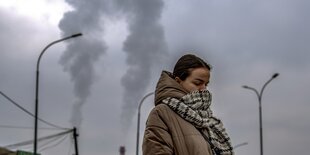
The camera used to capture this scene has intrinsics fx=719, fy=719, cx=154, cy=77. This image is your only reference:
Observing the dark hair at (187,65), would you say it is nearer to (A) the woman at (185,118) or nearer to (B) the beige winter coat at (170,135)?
(A) the woman at (185,118)

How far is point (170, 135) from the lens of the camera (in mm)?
3723

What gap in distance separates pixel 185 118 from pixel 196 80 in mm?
244

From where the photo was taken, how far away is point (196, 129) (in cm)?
382

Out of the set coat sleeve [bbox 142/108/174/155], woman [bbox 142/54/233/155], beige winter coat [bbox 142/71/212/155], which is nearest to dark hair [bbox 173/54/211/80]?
woman [bbox 142/54/233/155]

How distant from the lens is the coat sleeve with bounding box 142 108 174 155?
3637 millimetres

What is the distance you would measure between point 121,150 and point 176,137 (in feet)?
316

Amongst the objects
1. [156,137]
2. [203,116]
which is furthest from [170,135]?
[203,116]

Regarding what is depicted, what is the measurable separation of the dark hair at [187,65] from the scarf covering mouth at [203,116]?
0.45ft

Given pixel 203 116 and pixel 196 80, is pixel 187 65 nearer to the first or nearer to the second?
pixel 196 80

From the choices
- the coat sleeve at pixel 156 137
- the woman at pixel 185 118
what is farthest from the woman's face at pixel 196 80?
the coat sleeve at pixel 156 137

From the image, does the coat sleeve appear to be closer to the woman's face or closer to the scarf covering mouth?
the scarf covering mouth

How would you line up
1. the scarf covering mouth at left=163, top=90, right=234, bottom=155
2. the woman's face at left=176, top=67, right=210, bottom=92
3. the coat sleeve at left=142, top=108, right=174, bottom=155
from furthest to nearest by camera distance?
the woman's face at left=176, top=67, right=210, bottom=92, the scarf covering mouth at left=163, top=90, right=234, bottom=155, the coat sleeve at left=142, top=108, right=174, bottom=155

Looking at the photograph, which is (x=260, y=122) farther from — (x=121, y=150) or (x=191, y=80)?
(x=121, y=150)

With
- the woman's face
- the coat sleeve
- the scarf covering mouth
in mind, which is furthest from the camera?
the woman's face
